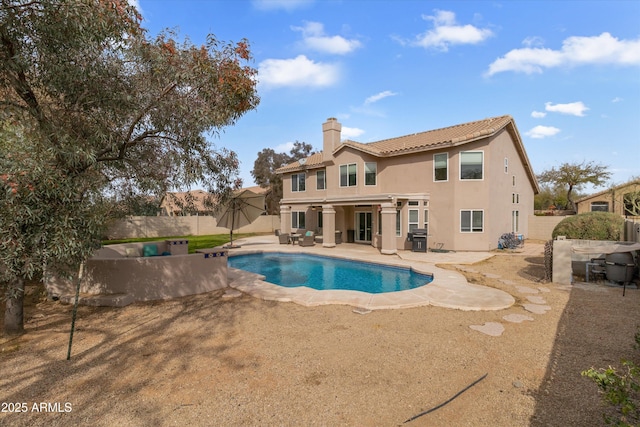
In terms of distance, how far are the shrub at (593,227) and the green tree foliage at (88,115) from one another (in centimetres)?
2010

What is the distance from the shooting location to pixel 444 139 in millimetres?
19172

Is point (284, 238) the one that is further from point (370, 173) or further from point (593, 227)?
point (593, 227)

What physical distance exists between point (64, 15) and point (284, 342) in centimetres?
688

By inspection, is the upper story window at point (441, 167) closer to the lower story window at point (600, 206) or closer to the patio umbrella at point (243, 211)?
the patio umbrella at point (243, 211)

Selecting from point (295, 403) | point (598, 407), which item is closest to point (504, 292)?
point (598, 407)

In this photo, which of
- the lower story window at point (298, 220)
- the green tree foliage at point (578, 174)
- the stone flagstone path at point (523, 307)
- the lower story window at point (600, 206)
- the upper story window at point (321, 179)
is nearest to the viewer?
the stone flagstone path at point (523, 307)

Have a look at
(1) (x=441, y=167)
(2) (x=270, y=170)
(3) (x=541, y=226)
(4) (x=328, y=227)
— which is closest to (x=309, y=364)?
(4) (x=328, y=227)

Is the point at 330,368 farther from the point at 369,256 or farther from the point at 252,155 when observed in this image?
the point at 252,155

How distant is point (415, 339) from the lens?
6195mm

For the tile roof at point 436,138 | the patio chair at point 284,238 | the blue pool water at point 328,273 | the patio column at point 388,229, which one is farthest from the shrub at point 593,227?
the patio chair at point 284,238

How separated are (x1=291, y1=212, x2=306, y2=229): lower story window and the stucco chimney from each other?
559 cm

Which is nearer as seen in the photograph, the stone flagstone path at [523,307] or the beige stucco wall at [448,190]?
the stone flagstone path at [523,307]

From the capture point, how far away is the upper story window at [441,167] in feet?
61.5

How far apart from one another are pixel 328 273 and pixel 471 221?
32.0 ft
